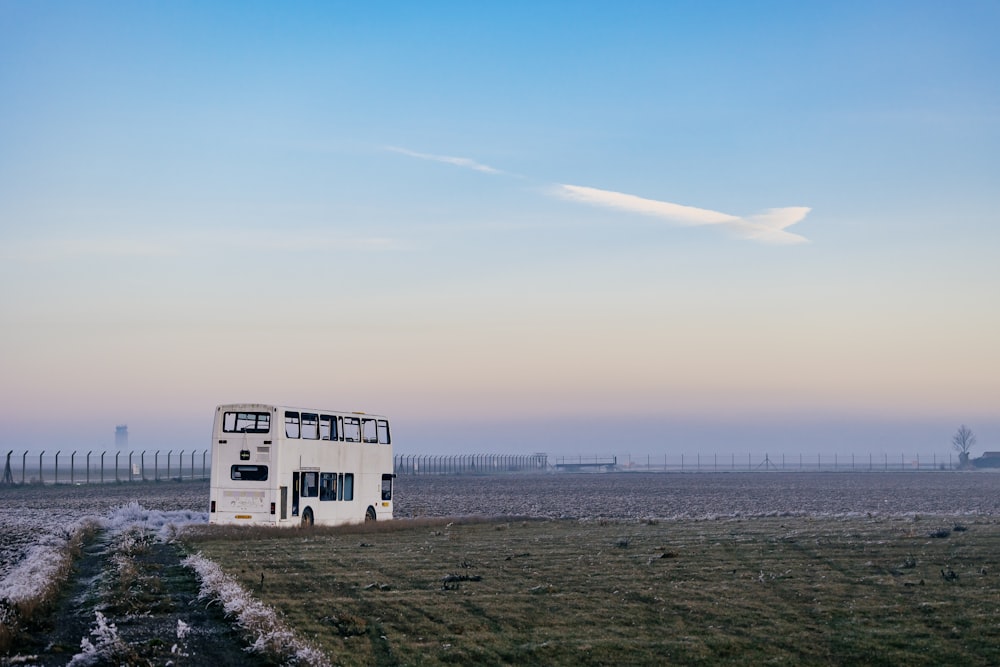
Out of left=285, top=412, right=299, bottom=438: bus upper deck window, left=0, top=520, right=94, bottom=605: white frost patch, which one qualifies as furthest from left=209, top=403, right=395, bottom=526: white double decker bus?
left=0, top=520, right=94, bottom=605: white frost patch

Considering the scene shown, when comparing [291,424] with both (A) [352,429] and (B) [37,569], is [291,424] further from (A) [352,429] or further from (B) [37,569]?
(B) [37,569]

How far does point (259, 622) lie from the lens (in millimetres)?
18734

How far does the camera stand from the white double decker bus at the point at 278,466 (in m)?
41.9

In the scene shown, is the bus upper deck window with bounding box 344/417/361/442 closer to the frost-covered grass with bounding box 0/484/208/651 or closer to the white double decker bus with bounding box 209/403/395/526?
the white double decker bus with bounding box 209/403/395/526

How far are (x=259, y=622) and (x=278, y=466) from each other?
77.2 ft

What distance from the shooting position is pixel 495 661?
17578 mm

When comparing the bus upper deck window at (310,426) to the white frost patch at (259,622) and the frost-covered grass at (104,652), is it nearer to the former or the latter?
the white frost patch at (259,622)

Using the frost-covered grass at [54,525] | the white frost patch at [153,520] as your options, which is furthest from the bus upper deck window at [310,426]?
the frost-covered grass at [54,525]

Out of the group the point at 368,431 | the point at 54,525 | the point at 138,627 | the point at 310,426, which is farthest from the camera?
the point at 368,431

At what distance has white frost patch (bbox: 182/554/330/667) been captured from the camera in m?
16.5

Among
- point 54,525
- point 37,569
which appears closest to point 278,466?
point 54,525

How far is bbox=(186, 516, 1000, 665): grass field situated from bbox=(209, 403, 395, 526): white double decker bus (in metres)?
3.36

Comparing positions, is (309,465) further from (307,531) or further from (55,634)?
(55,634)

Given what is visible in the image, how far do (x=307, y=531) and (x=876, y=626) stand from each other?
1035 inches
